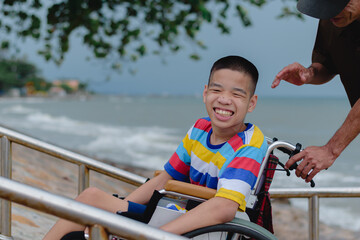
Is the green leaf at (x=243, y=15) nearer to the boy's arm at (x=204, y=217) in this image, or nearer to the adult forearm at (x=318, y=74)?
the adult forearm at (x=318, y=74)

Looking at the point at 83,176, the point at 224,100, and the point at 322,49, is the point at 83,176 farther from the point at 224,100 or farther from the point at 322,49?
the point at 322,49

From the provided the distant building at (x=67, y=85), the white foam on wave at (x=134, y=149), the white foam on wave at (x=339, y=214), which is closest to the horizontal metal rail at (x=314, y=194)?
the white foam on wave at (x=339, y=214)

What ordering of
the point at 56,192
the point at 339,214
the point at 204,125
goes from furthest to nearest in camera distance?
the point at 339,214, the point at 56,192, the point at 204,125

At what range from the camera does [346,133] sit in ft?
6.75

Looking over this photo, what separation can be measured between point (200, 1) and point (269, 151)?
401 cm

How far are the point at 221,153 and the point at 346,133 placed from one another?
0.56 metres

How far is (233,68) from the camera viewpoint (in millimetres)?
2018

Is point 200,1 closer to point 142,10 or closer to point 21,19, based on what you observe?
point 142,10

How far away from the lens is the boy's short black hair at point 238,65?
2.02 meters

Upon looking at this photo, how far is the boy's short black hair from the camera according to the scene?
6.63 feet

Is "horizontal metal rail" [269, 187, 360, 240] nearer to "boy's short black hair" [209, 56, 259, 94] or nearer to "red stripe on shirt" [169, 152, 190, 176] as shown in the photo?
"red stripe on shirt" [169, 152, 190, 176]

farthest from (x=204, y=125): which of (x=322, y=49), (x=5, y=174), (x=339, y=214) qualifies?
(x=339, y=214)

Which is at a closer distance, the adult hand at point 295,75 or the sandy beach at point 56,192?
the adult hand at point 295,75

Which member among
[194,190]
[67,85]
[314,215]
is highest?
[67,85]
